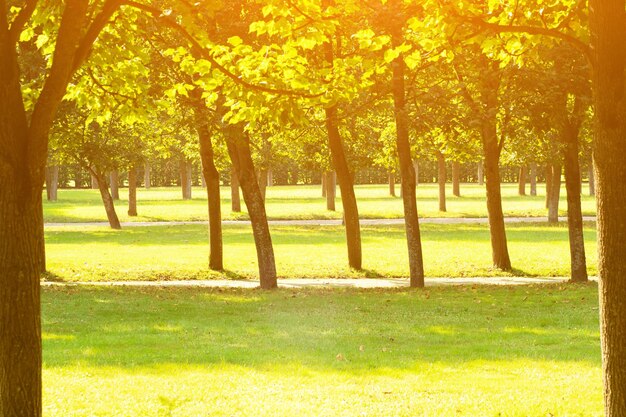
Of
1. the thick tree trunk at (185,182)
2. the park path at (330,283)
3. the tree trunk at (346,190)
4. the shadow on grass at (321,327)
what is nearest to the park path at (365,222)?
the tree trunk at (346,190)

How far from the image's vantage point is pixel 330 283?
22.4 meters

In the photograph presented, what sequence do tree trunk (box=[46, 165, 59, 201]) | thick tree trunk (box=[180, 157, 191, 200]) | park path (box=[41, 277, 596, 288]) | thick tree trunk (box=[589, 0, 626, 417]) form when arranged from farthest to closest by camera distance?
thick tree trunk (box=[180, 157, 191, 200])
tree trunk (box=[46, 165, 59, 201])
park path (box=[41, 277, 596, 288])
thick tree trunk (box=[589, 0, 626, 417])

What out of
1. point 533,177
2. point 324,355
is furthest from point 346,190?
point 533,177

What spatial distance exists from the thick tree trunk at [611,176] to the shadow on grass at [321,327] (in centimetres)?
414

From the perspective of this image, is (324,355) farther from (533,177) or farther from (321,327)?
(533,177)

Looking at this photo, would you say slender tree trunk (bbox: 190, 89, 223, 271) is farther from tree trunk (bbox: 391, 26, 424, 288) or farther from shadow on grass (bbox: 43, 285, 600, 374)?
tree trunk (bbox: 391, 26, 424, 288)

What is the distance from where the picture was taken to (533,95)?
20.0 m

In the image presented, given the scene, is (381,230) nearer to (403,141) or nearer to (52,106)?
(403,141)

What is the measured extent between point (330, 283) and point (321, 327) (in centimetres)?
821

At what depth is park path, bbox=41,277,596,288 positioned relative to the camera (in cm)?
2180

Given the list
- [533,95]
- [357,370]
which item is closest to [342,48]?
[533,95]

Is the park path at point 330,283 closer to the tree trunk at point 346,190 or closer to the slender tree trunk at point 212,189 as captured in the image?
the tree trunk at point 346,190

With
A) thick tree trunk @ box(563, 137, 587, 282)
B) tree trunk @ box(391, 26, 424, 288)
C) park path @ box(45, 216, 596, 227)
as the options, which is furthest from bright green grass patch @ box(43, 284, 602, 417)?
park path @ box(45, 216, 596, 227)

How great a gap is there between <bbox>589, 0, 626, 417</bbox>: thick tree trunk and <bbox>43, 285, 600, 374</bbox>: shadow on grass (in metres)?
4.14
